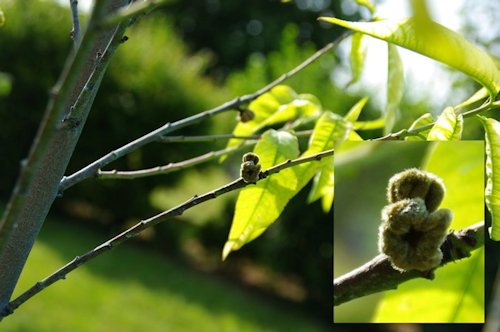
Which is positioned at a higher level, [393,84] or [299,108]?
[299,108]

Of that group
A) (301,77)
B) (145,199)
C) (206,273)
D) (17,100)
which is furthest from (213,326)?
(17,100)

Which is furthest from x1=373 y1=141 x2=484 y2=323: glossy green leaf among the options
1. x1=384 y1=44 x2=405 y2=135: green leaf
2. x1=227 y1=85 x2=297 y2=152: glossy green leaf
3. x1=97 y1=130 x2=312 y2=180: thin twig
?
x1=227 y1=85 x2=297 y2=152: glossy green leaf

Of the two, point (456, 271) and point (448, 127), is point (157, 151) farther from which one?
point (448, 127)

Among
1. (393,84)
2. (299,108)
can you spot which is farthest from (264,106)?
(393,84)

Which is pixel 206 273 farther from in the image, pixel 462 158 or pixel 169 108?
pixel 462 158

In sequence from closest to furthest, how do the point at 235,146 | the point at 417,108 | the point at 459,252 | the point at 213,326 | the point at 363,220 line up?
1. the point at 459,252
2. the point at 363,220
3. the point at 235,146
4. the point at 213,326
5. the point at 417,108

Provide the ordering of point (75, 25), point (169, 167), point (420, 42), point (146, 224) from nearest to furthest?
point (420, 42), point (146, 224), point (75, 25), point (169, 167)

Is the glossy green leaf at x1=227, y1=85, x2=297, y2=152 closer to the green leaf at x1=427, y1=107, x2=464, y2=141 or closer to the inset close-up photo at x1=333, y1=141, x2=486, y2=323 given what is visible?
the inset close-up photo at x1=333, y1=141, x2=486, y2=323

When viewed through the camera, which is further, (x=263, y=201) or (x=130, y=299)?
(x=130, y=299)
